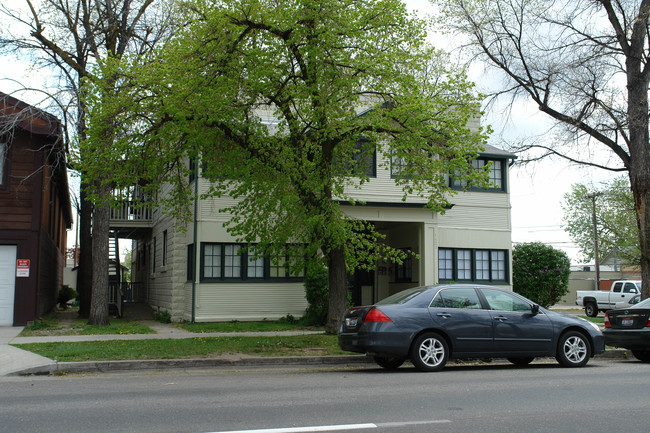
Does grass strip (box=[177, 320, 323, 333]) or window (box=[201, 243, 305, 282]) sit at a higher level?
window (box=[201, 243, 305, 282])

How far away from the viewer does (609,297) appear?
105 feet

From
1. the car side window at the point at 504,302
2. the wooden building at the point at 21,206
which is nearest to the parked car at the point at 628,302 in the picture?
the car side window at the point at 504,302

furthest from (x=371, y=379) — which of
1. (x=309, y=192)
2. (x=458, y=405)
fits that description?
(x=309, y=192)

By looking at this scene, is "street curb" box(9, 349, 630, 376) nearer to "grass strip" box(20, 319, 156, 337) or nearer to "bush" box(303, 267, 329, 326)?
"grass strip" box(20, 319, 156, 337)

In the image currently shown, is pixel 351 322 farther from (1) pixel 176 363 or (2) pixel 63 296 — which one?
(2) pixel 63 296

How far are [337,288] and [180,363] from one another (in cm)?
486

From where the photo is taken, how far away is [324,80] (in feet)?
43.4

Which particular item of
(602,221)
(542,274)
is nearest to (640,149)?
(542,274)

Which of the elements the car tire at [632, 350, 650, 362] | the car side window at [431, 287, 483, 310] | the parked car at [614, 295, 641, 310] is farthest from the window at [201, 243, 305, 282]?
the parked car at [614, 295, 641, 310]

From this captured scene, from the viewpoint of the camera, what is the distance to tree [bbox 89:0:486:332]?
12.9 m

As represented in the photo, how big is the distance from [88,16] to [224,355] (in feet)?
45.3

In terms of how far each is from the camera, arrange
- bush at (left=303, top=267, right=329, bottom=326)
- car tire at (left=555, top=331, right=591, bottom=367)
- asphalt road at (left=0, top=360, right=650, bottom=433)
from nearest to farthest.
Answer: asphalt road at (left=0, top=360, right=650, bottom=433) < car tire at (left=555, top=331, right=591, bottom=367) < bush at (left=303, top=267, right=329, bottom=326)

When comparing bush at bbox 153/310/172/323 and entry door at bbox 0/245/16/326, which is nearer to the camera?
entry door at bbox 0/245/16/326

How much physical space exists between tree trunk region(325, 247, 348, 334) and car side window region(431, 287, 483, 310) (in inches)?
167
